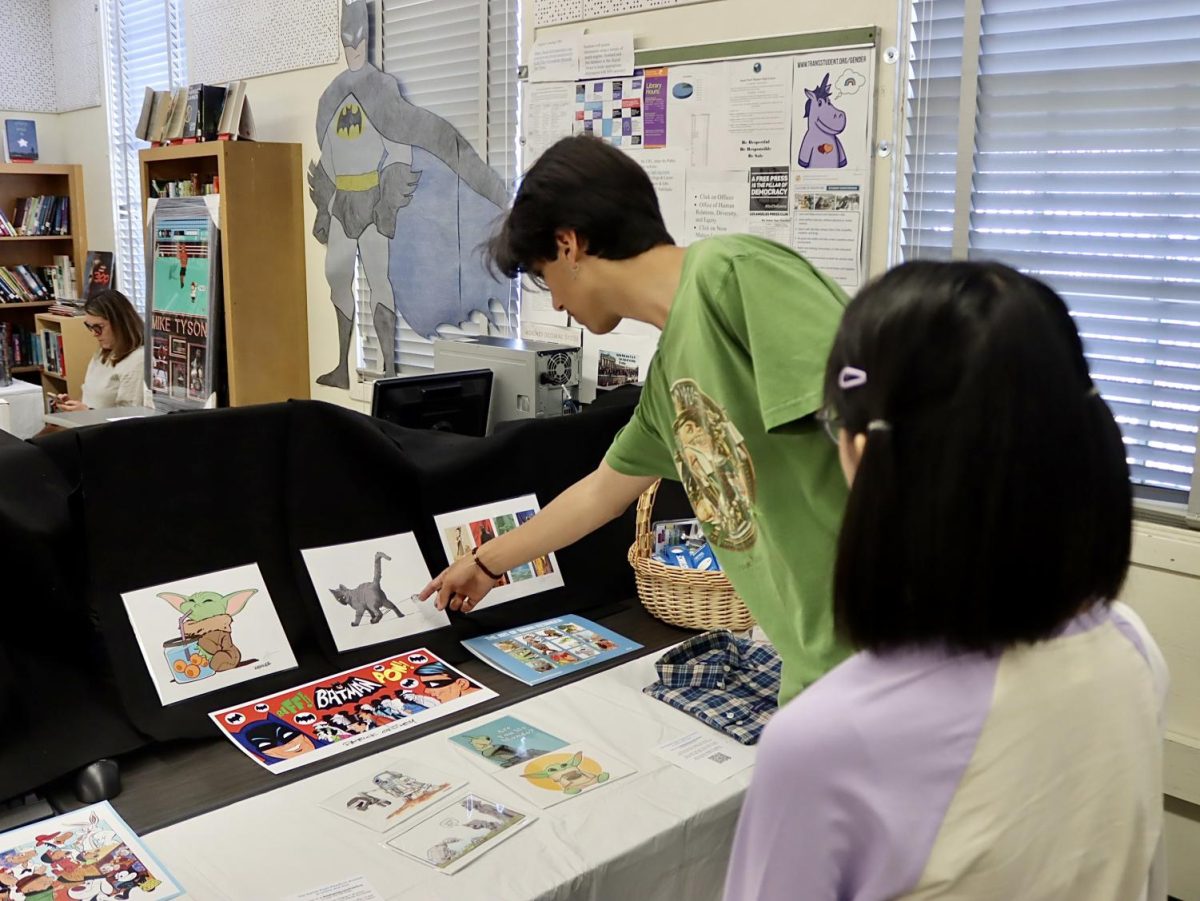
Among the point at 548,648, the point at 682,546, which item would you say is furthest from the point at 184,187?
the point at 548,648

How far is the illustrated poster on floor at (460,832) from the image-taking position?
3.94 feet

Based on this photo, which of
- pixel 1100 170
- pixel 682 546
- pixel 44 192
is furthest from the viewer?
pixel 44 192

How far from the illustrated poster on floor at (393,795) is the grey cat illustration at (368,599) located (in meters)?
0.37

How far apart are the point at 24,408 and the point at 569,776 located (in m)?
3.45

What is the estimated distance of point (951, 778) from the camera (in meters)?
0.63

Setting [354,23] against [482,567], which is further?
[354,23]

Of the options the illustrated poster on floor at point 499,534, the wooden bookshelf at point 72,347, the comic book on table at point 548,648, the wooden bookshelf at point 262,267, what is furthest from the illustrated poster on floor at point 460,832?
the wooden bookshelf at point 72,347

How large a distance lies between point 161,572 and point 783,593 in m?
0.95

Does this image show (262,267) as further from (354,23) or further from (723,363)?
(723,363)

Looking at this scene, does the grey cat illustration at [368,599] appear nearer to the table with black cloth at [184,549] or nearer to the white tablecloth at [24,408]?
the table with black cloth at [184,549]

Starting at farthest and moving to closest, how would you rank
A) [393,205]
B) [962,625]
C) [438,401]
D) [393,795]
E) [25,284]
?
1. [25,284]
2. [393,205]
3. [438,401]
4. [393,795]
5. [962,625]

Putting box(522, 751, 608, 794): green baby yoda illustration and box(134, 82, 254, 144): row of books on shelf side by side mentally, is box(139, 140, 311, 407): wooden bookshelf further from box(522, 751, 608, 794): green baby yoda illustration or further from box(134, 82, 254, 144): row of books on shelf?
box(522, 751, 608, 794): green baby yoda illustration

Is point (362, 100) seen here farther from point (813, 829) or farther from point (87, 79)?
point (813, 829)

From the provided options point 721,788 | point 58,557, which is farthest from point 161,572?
point 721,788
